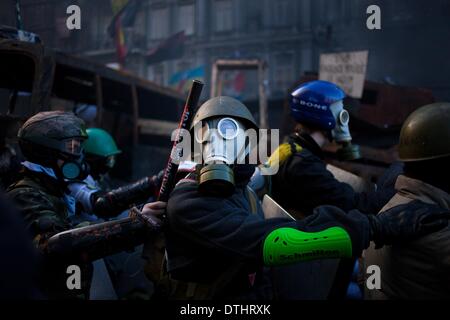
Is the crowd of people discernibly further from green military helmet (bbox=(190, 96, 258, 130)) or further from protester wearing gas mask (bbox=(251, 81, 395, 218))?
protester wearing gas mask (bbox=(251, 81, 395, 218))

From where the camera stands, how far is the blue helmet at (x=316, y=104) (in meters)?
3.62

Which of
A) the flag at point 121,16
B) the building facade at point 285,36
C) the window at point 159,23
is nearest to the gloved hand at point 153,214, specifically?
the flag at point 121,16

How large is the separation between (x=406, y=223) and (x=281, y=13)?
90.0 ft

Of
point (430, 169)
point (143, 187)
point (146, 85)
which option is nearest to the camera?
point (430, 169)

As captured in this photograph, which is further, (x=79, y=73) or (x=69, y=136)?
(x=79, y=73)

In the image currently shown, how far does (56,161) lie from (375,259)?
204 cm

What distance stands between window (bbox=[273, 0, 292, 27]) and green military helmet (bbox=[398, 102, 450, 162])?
85.4 ft

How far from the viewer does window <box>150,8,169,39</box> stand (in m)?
26.0

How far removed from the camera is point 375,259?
7.98 ft

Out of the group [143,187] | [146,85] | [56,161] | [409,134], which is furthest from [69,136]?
[146,85]

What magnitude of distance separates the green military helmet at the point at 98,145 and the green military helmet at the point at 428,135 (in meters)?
3.67

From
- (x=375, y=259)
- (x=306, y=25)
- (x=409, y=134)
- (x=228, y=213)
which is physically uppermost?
(x=306, y=25)
